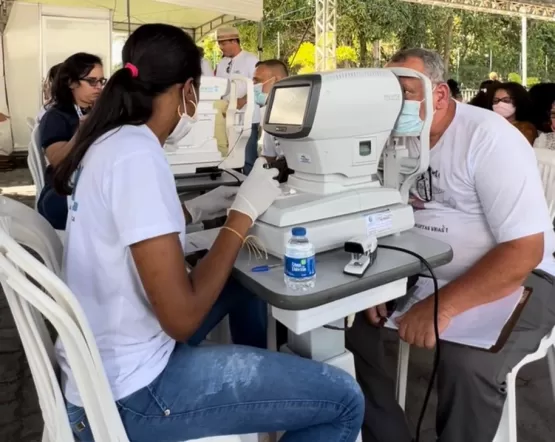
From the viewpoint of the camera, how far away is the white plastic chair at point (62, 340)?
31.8 inches

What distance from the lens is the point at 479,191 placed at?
4.61 ft

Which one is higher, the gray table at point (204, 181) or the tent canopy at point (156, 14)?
the tent canopy at point (156, 14)

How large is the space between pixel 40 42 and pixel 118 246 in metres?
7.52

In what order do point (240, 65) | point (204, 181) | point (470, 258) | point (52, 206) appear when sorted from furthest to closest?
point (240, 65)
point (204, 181)
point (52, 206)
point (470, 258)

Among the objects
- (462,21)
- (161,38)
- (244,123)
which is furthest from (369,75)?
(462,21)

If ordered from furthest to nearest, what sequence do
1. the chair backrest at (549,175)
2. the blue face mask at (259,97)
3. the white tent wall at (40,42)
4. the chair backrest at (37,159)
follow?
the white tent wall at (40,42) → the blue face mask at (259,97) → the chair backrest at (37,159) → the chair backrest at (549,175)

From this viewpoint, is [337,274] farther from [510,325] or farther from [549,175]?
[549,175]

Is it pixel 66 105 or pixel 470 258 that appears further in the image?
pixel 66 105

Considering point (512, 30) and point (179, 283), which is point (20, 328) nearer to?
point (179, 283)

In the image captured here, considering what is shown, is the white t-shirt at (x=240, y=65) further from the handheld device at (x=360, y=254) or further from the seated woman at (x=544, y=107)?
the handheld device at (x=360, y=254)

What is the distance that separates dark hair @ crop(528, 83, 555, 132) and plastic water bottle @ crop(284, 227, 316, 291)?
287 cm

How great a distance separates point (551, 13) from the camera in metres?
12.1

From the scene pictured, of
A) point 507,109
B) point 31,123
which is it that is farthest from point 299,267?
point 31,123

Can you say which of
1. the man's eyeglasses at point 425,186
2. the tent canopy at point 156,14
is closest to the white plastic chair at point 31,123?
the man's eyeglasses at point 425,186
